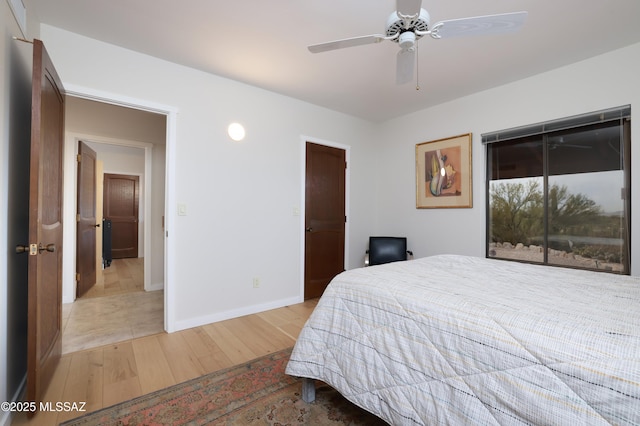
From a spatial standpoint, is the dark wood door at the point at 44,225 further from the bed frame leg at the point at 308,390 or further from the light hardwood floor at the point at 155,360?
the bed frame leg at the point at 308,390

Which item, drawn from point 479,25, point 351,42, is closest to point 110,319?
point 351,42

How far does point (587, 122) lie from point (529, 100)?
535 mm

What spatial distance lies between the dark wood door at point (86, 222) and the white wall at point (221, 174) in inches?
76.4

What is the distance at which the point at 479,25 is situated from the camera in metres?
1.49

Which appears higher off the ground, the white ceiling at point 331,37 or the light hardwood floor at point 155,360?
the white ceiling at point 331,37

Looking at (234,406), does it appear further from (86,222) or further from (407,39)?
(86,222)

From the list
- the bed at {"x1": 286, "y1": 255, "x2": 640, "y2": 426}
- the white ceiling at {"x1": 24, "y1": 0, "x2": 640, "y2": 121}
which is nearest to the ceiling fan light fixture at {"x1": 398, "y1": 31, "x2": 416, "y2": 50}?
the white ceiling at {"x1": 24, "y1": 0, "x2": 640, "y2": 121}

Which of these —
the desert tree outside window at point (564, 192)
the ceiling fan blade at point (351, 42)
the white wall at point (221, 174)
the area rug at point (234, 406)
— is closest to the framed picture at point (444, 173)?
the desert tree outside window at point (564, 192)

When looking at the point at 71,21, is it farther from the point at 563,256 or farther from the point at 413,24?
the point at 563,256

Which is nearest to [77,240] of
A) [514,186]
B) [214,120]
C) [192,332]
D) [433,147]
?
[192,332]

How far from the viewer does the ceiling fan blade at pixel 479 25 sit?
142cm

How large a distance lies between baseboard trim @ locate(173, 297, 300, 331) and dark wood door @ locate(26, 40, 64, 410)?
903 millimetres

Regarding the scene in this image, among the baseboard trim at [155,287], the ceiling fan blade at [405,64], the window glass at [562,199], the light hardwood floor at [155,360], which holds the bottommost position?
the light hardwood floor at [155,360]

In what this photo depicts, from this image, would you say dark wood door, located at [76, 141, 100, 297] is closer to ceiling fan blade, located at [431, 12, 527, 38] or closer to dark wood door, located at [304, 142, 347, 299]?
dark wood door, located at [304, 142, 347, 299]
